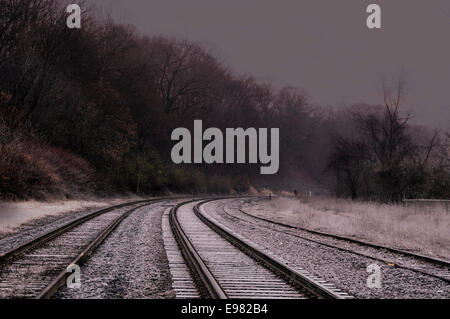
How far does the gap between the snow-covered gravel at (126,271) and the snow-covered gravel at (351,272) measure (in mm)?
2800

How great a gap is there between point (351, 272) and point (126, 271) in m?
4.14

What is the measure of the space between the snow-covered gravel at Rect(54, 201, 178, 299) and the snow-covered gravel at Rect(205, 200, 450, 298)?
9.19 ft

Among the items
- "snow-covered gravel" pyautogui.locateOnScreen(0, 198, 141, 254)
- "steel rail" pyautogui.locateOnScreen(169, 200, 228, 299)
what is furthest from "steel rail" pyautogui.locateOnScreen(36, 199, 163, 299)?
"steel rail" pyautogui.locateOnScreen(169, 200, 228, 299)

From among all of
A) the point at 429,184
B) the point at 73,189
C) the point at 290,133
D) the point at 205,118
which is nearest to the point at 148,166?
the point at 73,189

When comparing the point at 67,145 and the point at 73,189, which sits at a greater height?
the point at 67,145

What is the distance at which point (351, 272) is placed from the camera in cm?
894

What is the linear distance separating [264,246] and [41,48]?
30651mm

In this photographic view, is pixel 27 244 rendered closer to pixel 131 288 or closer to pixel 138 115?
pixel 131 288

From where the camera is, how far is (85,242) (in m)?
12.1

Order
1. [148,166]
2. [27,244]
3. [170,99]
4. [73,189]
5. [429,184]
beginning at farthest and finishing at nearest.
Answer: [170,99] < [148,166] < [73,189] < [429,184] < [27,244]

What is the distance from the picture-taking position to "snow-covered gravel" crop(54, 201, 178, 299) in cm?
695
